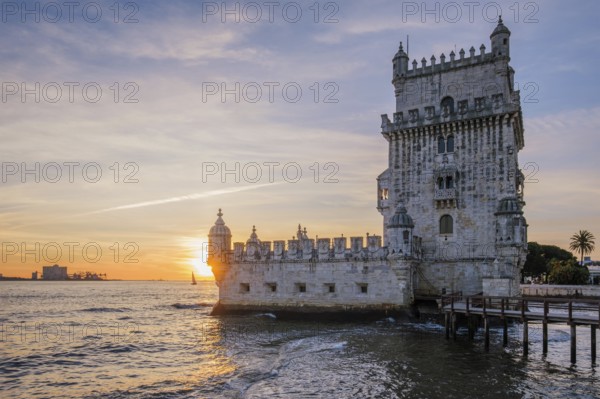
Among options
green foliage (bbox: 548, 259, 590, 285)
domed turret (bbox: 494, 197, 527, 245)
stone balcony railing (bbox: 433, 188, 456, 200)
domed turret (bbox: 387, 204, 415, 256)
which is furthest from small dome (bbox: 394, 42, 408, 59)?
green foliage (bbox: 548, 259, 590, 285)

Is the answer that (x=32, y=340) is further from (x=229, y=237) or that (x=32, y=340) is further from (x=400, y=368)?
(x=400, y=368)

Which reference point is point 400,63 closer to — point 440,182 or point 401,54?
point 401,54

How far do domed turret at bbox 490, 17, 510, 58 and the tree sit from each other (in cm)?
5629

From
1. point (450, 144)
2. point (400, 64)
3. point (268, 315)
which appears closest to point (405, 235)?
point (450, 144)

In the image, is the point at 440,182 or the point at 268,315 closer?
the point at 440,182

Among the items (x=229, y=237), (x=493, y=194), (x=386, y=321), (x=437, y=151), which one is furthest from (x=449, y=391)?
(x=229, y=237)

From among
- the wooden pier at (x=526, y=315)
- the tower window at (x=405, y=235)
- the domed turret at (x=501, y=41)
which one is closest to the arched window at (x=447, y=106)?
the domed turret at (x=501, y=41)

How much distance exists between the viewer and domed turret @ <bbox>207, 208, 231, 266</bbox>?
143ft

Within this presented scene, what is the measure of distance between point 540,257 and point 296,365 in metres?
77.8

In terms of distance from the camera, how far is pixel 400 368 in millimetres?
21875

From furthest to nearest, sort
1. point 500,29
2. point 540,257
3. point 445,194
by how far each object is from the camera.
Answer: point 540,257 → point 445,194 → point 500,29

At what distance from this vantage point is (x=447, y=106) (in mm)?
37750

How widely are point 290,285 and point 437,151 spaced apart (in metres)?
15.4

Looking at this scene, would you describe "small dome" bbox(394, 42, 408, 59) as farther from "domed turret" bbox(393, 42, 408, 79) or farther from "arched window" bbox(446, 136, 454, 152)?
"arched window" bbox(446, 136, 454, 152)
